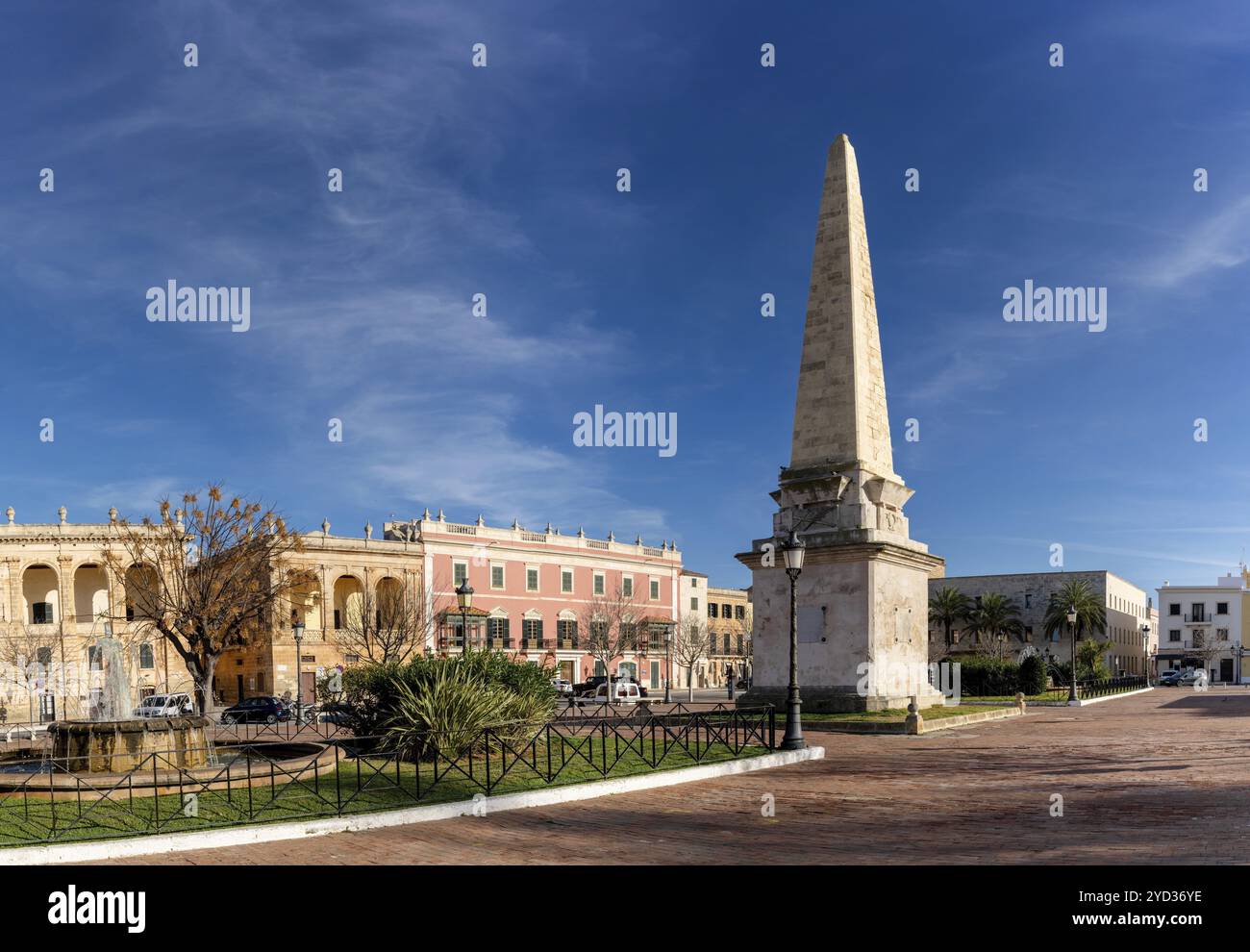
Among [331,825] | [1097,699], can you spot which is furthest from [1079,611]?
[331,825]

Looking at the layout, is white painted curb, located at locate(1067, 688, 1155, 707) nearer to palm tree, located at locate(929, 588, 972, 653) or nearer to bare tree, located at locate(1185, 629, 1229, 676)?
palm tree, located at locate(929, 588, 972, 653)

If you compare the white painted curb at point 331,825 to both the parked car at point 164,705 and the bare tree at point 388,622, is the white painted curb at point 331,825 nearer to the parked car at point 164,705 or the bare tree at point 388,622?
the parked car at point 164,705

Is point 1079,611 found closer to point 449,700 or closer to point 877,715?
point 877,715

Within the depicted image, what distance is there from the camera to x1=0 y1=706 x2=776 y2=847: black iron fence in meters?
11.4

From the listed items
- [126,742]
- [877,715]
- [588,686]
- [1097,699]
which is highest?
[126,742]

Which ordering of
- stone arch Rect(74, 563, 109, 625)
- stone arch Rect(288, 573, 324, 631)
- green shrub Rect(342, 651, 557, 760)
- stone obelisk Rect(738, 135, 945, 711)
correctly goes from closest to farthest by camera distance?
green shrub Rect(342, 651, 557, 760) < stone obelisk Rect(738, 135, 945, 711) < stone arch Rect(74, 563, 109, 625) < stone arch Rect(288, 573, 324, 631)

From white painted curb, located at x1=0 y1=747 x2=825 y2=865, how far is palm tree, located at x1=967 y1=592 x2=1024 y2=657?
65.0m

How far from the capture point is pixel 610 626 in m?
75.6

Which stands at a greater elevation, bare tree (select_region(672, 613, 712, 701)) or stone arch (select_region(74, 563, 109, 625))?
stone arch (select_region(74, 563, 109, 625))

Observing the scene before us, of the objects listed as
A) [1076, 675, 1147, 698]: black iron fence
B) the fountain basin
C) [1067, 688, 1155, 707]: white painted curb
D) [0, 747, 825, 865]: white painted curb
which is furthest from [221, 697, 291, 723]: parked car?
[1076, 675, 1147, 698]: black iron fence

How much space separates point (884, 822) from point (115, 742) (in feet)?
35.9

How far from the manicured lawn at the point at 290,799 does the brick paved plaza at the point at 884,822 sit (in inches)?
32.5
